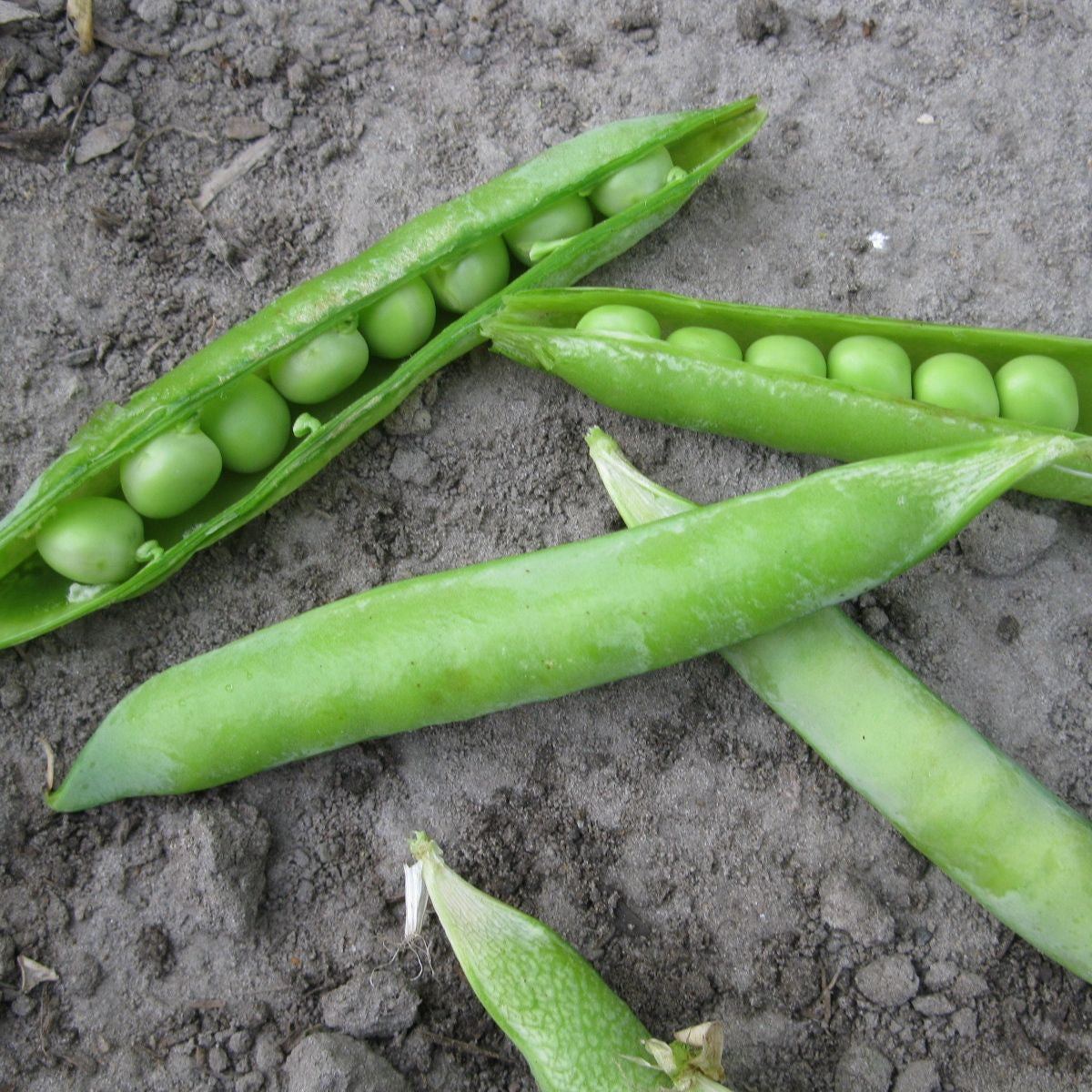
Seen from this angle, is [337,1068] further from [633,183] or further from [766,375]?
[633,183]

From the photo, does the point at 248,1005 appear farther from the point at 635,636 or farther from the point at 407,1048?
the point at 635,636

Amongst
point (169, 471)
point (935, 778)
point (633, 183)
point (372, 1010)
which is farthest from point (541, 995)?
point (633, 183)

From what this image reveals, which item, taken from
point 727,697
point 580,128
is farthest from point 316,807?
point 580,128

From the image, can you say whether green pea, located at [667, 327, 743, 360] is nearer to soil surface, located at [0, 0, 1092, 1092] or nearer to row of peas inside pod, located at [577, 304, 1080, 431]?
row of peas inside pod, located at [577, 304, 1080, 431]

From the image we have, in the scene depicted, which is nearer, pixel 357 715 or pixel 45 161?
pixel 357 715

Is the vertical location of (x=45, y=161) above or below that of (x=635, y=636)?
above

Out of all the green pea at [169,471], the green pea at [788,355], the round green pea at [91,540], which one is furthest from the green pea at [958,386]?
the round green pea at [91,540]

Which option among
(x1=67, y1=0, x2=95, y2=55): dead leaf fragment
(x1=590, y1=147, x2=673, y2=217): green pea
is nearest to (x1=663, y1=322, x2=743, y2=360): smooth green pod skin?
(x1=590, y1=147, x2=673, y2=217): green pea

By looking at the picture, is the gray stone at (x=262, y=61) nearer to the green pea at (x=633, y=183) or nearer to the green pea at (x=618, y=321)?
the green pea at (x=633, y=183)
